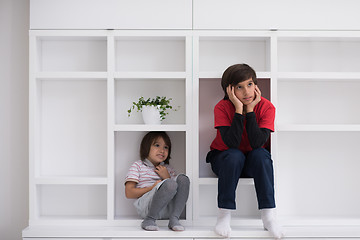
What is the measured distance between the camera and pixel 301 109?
2369mm

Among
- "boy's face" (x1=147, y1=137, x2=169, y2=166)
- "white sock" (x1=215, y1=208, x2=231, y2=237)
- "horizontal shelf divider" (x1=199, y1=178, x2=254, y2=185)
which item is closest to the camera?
"white sock" (x1=215, y1=208, x2=231, y2=237)

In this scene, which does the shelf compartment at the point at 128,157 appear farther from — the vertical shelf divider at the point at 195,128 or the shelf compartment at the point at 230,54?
the shelf compartment at the point at 230,54

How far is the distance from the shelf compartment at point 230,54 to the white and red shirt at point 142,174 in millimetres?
654

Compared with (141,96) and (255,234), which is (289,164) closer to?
(255,234)

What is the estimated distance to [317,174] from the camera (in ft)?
7.72

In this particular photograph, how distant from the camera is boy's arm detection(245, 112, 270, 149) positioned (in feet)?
6.49

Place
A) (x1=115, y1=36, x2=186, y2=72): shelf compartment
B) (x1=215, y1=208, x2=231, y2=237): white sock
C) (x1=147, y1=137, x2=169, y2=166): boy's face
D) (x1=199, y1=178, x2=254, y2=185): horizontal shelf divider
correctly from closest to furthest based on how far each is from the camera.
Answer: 1. (x1=215, y1=208, x2=231, y2=237): white sock
2. (x1=199, y1=178, x2=254, y2=185): horizontal shelf divider
3. (x1=147, y1=137, x2=169, y2=166): boy's face
4. (x1=115, y1=36, x2=186, y2=72): shelf compartment

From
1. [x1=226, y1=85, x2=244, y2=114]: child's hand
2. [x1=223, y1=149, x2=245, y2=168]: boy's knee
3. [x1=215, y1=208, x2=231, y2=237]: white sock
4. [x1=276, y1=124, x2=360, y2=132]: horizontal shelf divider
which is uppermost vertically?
[x1=226, y1=85, x2=244, y2=114]: child's hand

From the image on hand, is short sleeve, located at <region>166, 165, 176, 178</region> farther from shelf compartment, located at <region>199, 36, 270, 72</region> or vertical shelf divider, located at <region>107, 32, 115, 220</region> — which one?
shelf compartment, located at <region>199, 36, 270, 72</region>

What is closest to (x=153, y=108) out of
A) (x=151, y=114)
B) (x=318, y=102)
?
(x=151, y=114)

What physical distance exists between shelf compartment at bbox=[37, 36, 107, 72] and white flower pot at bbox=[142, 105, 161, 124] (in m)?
0.39

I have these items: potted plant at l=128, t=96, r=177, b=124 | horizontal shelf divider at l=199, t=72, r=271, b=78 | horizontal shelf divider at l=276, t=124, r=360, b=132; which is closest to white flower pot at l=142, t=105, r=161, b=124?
potted plant at l=128, t=96, r=177, b=124

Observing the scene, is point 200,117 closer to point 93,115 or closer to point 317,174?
point 93,115

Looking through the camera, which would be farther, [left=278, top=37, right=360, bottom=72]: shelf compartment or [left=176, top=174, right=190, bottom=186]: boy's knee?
[left=278, top=37, right=360, bottom=72]: shelf compartment
